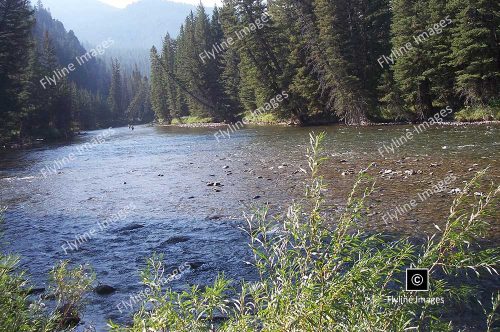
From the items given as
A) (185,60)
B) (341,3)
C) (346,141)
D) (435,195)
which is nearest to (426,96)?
(341,3)

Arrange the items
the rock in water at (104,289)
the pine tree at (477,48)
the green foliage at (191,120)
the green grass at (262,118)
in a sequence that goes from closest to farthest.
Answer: the rock in water at (104,289) → the pine tree at (477,48) → the green grass at (262,118) → the green foliage at (191,120)

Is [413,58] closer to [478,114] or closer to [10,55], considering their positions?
[478,114]

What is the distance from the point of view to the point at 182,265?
8031 millimetres

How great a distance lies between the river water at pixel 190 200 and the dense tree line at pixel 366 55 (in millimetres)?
10721

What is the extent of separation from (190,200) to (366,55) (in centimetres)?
3613

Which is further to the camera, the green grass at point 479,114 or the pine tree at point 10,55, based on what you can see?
the pine tree at point 10,55

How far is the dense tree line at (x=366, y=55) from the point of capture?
32.8m

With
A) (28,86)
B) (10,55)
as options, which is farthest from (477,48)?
(28,86)

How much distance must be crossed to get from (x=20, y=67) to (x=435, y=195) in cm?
4677

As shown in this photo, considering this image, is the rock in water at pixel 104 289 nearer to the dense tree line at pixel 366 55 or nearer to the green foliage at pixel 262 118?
the dense tree line at pixel 366 55

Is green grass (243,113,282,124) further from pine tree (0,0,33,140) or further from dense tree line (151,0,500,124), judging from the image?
pine tree (0,0,33,140)

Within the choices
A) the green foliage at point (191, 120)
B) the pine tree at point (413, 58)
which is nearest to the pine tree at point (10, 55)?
the green foliage at point (191, 120)

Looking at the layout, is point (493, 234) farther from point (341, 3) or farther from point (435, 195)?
point (341, 3)

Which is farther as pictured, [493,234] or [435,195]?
[435,195]
